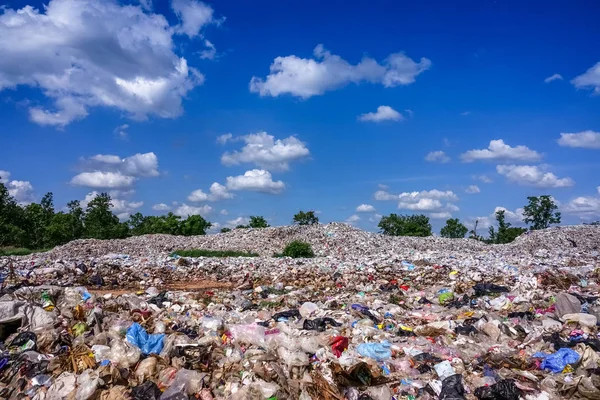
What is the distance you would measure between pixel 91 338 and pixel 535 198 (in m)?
31.7

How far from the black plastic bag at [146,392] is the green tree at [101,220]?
2661 centimetres

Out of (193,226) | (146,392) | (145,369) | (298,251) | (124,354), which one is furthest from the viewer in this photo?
(193,226)

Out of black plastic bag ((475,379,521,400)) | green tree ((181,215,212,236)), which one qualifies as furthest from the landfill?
green tree ((181,215,212,236))

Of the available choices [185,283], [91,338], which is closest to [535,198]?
[185,283]

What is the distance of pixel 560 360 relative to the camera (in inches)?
195

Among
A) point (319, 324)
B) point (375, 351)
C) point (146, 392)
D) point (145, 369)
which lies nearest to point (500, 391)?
point (375, 351)

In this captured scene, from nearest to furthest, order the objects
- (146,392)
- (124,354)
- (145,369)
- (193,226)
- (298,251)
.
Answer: (146,392) → (145,369) → (124,354) → (298,251) → (193,226)

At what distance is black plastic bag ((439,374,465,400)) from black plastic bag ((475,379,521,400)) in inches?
6.7

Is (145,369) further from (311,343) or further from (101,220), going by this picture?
(101,220)

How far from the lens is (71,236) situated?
92.7 feet

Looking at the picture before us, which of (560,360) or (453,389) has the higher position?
(560,360)

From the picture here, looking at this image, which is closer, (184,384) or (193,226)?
(184,384)

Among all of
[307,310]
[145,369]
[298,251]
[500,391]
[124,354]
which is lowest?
[500,391]

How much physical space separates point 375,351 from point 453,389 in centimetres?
106
